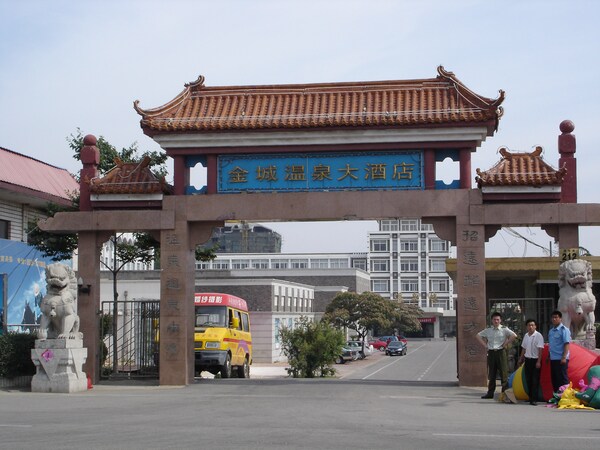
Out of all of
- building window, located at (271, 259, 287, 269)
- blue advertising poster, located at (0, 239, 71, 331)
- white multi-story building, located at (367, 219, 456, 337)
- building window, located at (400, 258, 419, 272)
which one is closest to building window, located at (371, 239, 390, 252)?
white multi-story building, located at (367, 219, 456, 337)

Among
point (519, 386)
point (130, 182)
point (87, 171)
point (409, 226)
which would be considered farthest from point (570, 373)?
point (409, 226)

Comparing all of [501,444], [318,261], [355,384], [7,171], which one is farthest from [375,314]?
[501,444]

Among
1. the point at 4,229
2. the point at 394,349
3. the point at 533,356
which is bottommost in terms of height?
the point at 394,349

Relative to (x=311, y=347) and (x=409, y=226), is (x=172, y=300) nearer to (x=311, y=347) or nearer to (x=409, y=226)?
(x=311, y=347)

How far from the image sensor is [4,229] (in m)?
28.2

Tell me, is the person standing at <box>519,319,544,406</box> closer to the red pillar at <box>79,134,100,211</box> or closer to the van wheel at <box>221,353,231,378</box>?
the red pillar at <box>79,134,100,211</box>

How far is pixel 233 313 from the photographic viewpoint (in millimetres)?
27484

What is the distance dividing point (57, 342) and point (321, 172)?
6.93 meters

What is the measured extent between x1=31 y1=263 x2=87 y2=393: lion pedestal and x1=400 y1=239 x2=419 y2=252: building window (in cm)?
9340

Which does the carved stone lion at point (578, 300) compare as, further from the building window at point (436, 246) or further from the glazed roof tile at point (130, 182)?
the building window at point (436, 246)

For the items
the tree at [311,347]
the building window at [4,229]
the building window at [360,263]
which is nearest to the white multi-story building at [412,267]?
the building window at [360,263]

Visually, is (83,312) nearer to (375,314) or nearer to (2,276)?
(2,276)

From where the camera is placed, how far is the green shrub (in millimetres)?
18688

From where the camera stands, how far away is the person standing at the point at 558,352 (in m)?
15.0
